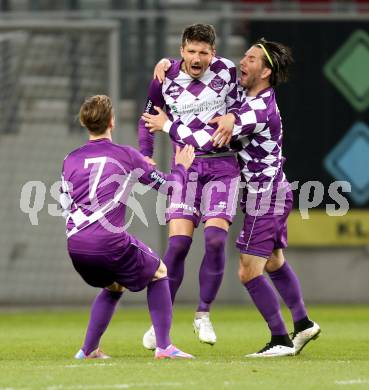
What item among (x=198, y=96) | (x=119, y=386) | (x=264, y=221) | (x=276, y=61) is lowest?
(x=119, y=386)

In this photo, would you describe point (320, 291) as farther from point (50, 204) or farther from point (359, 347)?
point (359, 347)

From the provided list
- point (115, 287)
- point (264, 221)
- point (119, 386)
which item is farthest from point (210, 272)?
point (119, 386)

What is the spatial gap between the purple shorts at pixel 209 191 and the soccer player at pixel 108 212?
77 centimetres

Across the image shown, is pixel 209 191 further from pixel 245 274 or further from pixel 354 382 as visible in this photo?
pixel 354 382

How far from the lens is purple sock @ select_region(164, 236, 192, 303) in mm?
8125

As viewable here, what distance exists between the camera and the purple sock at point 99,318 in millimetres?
7500

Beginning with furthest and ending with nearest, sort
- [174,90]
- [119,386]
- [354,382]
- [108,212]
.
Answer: [174,90], [108,212], [354,382], [119,386]

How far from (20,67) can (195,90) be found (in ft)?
17.6

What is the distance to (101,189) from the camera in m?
7.17

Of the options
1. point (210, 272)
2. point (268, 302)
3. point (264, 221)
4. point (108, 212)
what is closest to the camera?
point (108, 212)

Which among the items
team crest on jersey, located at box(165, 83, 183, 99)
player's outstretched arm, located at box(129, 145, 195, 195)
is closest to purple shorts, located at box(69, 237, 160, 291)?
player's outstretched arm, located at box(129, 145, 195, 195)

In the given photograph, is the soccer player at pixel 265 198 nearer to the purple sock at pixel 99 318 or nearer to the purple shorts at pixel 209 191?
the purple shorts at pixel 209 191

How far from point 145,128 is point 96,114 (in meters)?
1.09

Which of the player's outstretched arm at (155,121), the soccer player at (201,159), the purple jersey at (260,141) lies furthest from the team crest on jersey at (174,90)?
the purple jersey at (260,141)
